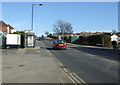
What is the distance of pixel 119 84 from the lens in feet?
28.7

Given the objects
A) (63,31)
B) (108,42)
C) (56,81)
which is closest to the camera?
(56,81)

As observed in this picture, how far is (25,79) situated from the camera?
9.69 metres

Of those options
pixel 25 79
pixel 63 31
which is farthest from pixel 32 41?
pixel 63 31

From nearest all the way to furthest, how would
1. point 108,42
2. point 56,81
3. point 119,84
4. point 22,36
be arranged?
point 119,84 → point 56,81 → point 22,36 → point 108,42

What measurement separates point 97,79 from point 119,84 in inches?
46.3

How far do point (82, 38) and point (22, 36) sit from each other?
2960cm

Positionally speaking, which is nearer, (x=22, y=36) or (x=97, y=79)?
(x=97, y=79)

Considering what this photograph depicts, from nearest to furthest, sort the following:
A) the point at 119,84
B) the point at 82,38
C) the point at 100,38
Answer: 1. the point at 119,84
2. the point at 100,38
3. the point at 82,38

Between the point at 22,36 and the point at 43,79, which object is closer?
the point at 43,79

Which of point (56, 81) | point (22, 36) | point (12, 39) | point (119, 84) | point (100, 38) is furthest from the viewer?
point (100, 38)

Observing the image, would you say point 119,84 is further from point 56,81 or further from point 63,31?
point 63,31

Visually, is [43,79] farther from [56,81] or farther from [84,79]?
[84,79]

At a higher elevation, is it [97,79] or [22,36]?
[22,36]

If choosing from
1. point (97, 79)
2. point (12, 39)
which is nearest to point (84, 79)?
point (97, 79)
